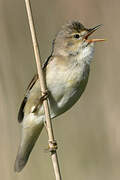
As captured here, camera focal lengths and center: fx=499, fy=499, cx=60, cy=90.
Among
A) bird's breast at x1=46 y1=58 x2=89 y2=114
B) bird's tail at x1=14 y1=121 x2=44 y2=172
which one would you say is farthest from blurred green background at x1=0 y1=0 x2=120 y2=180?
bird's breast at x1=46 y1=58 x2=89 y2=114

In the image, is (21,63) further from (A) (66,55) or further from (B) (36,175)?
(B) (36,175)

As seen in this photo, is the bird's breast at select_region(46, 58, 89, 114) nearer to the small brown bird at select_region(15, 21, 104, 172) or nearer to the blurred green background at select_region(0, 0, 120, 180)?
the small brown bird at select_region(15, 21, 104, 172)

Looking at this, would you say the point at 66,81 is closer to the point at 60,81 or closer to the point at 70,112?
the point at 60,81

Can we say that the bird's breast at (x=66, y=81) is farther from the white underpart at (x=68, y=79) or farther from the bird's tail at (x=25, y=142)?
the bird's tail at (x=25, y=142)

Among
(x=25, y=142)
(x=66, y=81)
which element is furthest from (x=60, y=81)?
(x=25, y=142)
